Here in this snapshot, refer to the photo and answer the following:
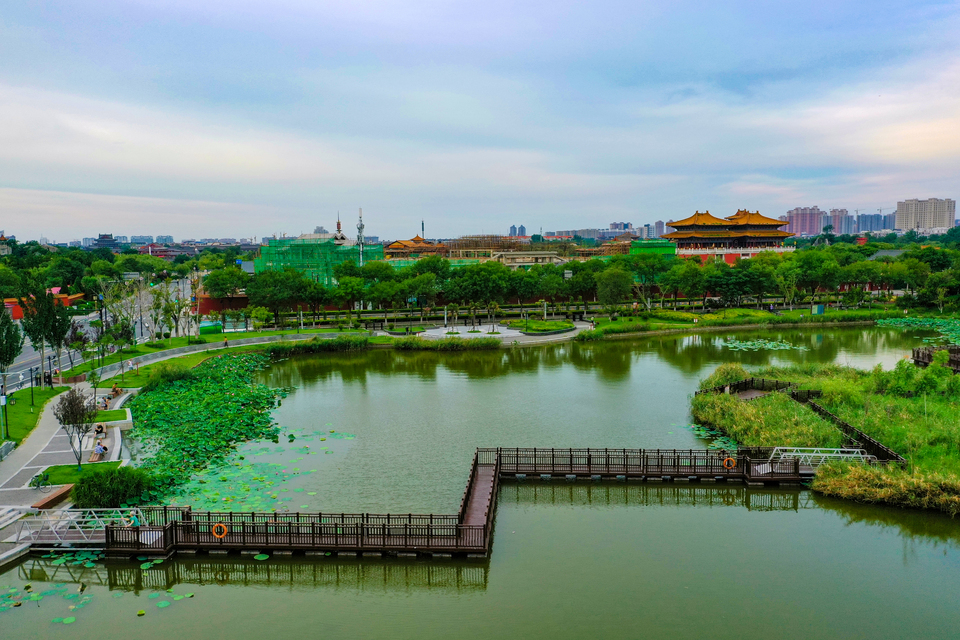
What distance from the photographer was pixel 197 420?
2372 cm

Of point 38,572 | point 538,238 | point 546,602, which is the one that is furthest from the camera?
point 538,238

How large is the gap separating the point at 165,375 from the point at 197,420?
704 centimetres

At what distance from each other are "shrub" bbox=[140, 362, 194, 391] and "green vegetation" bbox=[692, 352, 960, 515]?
73.6ft

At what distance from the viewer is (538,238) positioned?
171 metres

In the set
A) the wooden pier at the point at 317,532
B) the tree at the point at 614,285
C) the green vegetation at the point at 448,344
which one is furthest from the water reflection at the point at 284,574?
the tree at the point at 614,285

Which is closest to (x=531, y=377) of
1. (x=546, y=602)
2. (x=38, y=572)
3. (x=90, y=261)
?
(x=546, y=602)

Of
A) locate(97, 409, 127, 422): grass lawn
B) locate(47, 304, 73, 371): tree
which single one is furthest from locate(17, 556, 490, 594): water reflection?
locate(47, 304, 73, 371): tree

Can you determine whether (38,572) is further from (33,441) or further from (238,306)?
(238,306)

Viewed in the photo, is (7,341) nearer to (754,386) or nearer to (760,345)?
→ (754,386)

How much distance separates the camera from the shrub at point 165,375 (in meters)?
28.5

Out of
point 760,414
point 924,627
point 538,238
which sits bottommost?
point 924,627

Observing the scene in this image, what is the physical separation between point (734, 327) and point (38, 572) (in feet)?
154

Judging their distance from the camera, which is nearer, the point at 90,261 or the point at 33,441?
the point at 33,441

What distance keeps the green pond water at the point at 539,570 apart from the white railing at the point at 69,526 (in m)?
0.61
